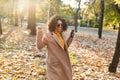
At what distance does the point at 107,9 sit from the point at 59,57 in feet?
103

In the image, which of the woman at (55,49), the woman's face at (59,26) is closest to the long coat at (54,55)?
the woman at (55,49)

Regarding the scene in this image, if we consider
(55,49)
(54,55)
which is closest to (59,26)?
(55,49)

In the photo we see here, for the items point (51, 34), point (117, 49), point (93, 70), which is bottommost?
point (93, 70)

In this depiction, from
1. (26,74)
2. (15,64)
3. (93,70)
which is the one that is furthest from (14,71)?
(93,70)

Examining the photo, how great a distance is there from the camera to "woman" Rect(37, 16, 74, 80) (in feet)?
18.3

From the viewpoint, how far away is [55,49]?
5605 millimetres

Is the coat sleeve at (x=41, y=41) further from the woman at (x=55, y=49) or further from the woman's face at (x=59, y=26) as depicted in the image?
the woman's face at (x=59, y=26)

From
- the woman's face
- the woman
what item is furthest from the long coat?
the woman's face

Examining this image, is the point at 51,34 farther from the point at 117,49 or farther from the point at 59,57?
the point at 117,49

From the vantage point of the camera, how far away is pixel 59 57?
5590mm

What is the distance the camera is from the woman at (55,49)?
5586 mm

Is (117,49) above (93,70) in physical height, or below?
above

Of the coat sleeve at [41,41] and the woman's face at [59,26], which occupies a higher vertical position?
the woman's face at [59,26]

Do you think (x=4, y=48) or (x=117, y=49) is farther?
(x=4, y=48)
